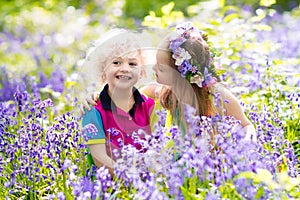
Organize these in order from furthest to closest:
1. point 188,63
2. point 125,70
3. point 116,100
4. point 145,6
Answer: point 145,6
point 116,100
point 125,70
point 188,63

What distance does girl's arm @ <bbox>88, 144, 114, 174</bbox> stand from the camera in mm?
3102

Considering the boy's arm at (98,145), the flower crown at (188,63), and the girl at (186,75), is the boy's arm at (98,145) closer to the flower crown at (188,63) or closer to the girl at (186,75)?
the girl at (186,75)

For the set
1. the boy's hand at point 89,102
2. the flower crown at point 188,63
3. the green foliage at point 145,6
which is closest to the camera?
the flower crown at point 188,63

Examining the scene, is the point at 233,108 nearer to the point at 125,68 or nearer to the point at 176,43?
the point at 176,43

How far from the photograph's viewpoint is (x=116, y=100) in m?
3.21

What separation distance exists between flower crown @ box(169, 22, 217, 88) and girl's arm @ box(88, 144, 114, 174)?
0.56 m

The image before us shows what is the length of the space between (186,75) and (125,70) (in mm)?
306

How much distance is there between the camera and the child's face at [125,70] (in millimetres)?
3105

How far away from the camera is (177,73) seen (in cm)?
308

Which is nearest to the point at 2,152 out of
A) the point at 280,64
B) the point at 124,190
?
the point at 124,190

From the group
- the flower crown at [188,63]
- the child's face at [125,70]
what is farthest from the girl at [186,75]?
the child's face at [125,70]

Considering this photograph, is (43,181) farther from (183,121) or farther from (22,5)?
(22,5)

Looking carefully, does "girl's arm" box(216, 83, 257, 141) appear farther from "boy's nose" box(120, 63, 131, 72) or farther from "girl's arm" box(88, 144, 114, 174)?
"girl's arm" box(88, 144, 114, 174)

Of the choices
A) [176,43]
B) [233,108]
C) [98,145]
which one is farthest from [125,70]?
[233,108]
